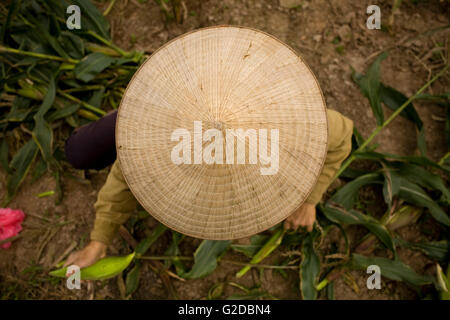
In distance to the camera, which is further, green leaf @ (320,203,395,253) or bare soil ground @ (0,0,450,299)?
bare soil ground @ (0,0,450,299)

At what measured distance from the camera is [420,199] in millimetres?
1241

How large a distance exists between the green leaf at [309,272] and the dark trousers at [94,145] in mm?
871

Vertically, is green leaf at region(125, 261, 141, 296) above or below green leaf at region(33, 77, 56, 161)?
below

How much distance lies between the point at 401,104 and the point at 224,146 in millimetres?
1064

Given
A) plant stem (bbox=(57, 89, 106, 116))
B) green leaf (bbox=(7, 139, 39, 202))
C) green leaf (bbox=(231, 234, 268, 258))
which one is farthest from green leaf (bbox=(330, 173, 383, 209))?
green leaf (bbox=(7, 139, 39, 202))

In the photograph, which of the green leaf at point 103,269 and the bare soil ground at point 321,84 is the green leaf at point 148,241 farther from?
the green leaf at point 103,269

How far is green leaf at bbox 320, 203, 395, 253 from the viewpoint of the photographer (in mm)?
1215

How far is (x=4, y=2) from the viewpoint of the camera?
143 cm

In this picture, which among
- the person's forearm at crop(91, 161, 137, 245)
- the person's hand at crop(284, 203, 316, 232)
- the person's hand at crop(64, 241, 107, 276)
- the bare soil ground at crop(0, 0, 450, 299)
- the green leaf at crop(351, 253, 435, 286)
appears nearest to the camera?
the person's forearm at crop(91, 161, 137, 245)

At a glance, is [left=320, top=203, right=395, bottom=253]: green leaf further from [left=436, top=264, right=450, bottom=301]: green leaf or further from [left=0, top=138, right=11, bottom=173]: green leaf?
[left=0, top=138, right=11, bottom=173]: green leaf

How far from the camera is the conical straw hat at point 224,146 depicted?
0.64 m

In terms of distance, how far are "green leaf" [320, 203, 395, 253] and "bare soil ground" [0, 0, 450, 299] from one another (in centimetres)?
17

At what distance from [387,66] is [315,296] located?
1.12m
